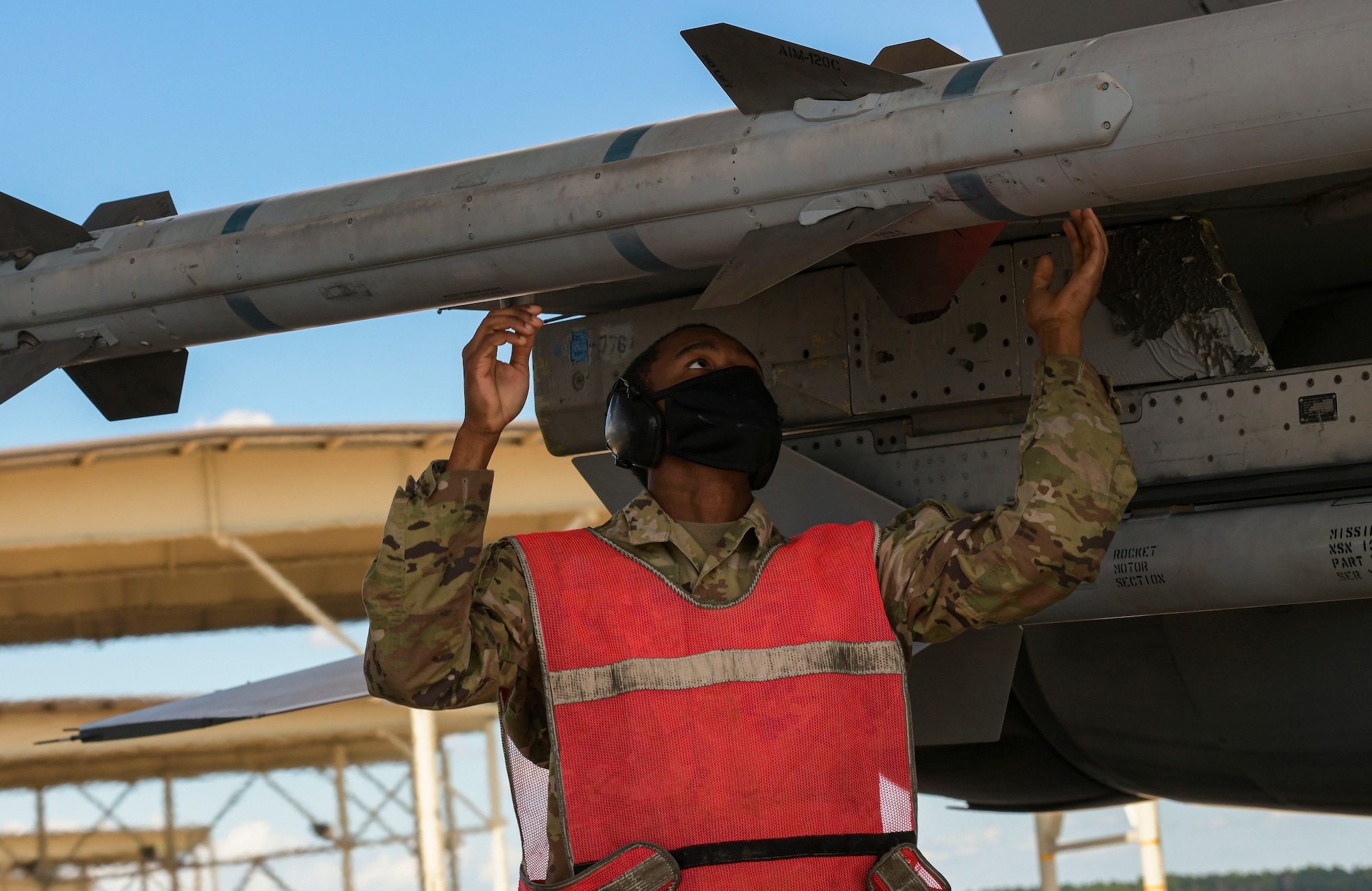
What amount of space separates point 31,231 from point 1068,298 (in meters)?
3.88

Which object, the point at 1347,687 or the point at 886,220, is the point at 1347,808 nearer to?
the point at 1347,687

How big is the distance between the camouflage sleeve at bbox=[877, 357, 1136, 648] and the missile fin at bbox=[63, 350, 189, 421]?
3.44 metres

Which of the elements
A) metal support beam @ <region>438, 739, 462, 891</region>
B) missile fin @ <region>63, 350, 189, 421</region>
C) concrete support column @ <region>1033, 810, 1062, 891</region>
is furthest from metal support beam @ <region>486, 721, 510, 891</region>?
missile fin @ <region>63, 350, 189, 421</region>

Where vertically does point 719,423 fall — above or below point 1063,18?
below

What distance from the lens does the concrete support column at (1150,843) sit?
10781mm

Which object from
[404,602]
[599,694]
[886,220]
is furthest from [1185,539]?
[404,602]

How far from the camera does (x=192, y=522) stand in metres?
13.2

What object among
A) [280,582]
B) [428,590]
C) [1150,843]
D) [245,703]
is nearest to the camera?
[428,590]

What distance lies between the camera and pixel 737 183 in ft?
12.9

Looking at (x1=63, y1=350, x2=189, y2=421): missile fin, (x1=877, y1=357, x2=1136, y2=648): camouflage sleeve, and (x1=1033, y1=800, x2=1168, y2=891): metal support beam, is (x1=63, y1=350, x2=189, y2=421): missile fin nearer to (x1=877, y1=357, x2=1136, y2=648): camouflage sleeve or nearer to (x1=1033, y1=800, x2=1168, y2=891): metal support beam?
(x1=877, y1=357, x2=1136, y2=648): camouflage sleeve

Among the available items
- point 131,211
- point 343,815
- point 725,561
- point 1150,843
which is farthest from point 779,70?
point 343,815

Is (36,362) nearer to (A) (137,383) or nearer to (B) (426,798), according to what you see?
(A) (137,383)

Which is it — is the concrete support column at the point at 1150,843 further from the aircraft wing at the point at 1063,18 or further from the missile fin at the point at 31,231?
the missile fin at the point at 31,231

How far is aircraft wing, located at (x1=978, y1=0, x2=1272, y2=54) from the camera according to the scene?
4.42 m
